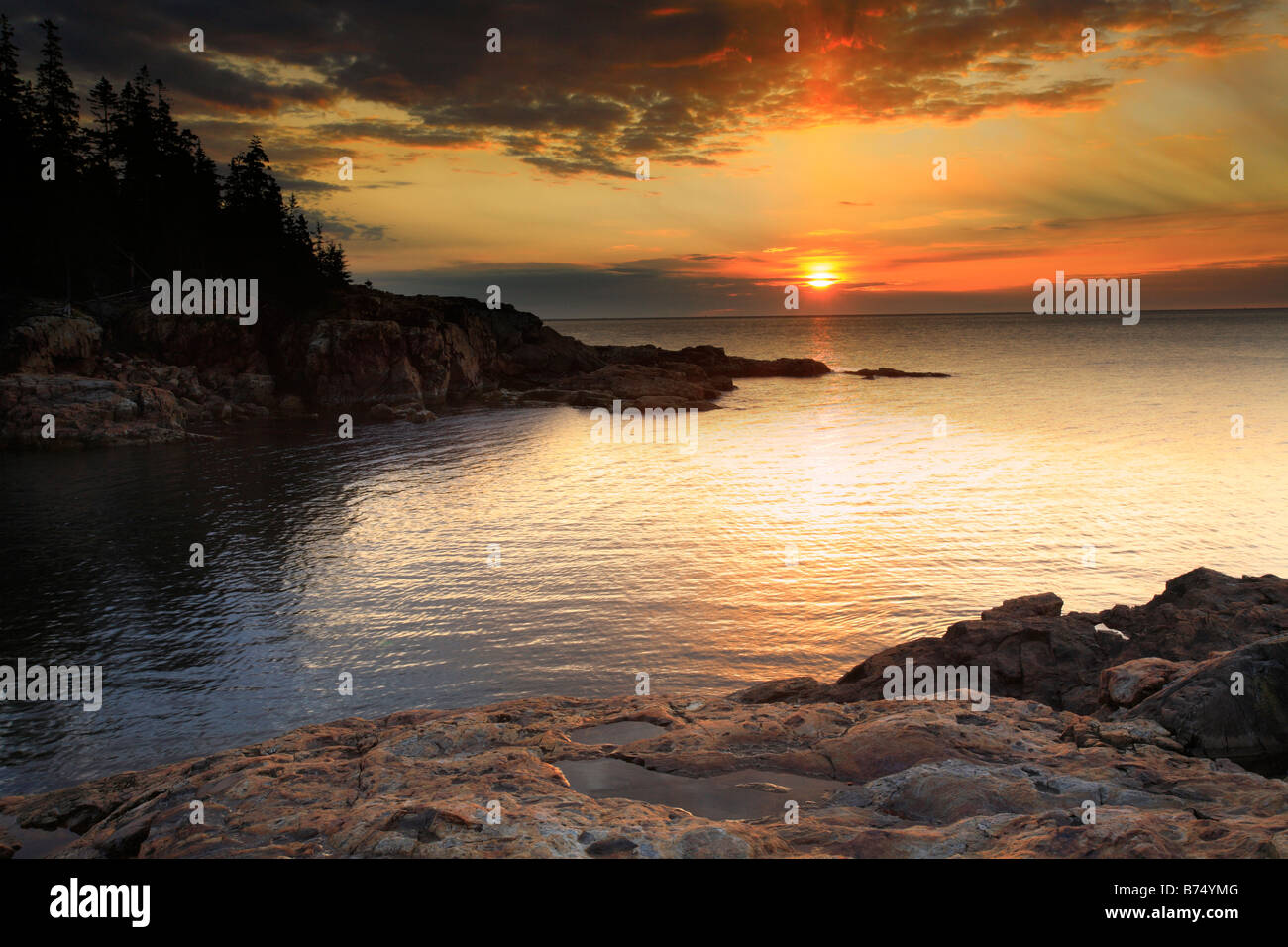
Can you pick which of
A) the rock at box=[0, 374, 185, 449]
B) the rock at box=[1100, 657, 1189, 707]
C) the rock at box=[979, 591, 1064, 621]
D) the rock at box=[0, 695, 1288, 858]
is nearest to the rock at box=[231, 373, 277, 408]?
the rock at box=[0, 374, 185, 449]

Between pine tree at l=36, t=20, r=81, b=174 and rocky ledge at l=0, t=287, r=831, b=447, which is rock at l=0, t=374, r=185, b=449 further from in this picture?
pine tree at l=36, t=20, r=81, b=174

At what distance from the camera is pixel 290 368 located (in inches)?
2847

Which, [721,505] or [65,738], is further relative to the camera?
[721,505]

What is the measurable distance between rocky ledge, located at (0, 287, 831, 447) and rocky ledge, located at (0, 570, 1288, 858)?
164ft

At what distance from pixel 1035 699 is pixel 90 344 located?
6829cm

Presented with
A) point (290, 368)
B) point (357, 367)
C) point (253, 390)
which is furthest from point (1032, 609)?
point (290, 368)

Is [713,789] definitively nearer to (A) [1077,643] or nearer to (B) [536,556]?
(A) [1077,643]

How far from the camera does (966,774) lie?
8562 millimetres

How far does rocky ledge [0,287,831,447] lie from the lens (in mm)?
50594

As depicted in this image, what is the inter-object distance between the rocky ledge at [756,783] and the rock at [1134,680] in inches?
1.6

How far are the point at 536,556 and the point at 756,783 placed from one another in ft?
64.6

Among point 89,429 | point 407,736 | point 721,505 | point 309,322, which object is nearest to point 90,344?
point 89,429
